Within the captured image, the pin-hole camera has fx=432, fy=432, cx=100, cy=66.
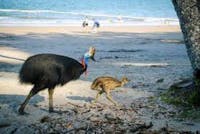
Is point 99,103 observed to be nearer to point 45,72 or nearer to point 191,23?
point 45,72

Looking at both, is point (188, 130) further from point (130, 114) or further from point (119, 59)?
point (119, 59)

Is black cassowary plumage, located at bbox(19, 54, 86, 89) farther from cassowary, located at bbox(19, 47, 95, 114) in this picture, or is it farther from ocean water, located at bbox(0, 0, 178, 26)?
ocean water, located at bbox(0, 0, 178, 26)

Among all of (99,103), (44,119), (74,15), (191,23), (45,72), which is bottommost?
(74,15)

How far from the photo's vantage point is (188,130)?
288 inches

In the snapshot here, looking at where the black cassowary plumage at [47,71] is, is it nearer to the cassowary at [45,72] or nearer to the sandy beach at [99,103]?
the cassowary at [45,72]

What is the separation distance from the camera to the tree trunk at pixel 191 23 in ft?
26.8


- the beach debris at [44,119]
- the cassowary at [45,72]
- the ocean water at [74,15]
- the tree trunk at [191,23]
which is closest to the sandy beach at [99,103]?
the beach debris at [44,119]

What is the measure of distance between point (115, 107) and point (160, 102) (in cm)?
101

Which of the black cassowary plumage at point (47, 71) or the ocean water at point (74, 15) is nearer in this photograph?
the black cassowary plumage at point (47, 71)

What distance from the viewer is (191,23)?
8188 mm

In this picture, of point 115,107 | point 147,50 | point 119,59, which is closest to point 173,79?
point 115,107

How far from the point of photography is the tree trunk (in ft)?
26.8

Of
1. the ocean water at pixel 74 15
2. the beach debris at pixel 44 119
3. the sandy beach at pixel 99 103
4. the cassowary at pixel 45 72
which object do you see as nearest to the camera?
the sandy beach at pixel 99 103

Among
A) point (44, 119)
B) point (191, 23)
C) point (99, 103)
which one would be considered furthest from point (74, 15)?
point (44, 119)
